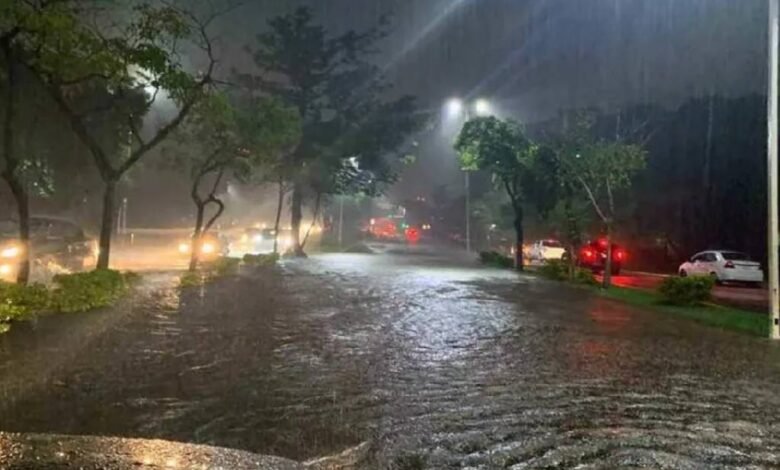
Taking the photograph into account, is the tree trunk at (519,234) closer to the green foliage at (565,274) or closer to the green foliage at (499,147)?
the green foliage at (499,147)

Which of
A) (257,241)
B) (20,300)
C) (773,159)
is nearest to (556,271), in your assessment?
(773,159)

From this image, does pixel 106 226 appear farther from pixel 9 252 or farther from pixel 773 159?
pixel 773 159

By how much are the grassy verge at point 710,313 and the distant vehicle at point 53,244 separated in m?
14.7

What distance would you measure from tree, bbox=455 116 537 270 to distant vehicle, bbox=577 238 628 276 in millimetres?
4372

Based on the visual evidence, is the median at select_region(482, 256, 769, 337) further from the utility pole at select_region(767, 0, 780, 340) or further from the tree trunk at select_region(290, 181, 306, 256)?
the tree trunk at select_region(290, 181, 306, 256)

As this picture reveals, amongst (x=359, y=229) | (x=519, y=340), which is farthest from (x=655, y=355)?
(x=359, y=229)

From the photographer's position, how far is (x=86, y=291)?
46.2ft

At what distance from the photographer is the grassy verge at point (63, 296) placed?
454 inches

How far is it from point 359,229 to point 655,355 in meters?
71.2

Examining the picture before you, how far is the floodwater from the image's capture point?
6273 mm

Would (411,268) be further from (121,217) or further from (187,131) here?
(121,217)

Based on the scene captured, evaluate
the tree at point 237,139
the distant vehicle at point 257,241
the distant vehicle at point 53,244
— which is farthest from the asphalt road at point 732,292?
the distant vehicle at point 257,241

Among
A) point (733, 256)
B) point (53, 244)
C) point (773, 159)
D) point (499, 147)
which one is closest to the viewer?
point (773, 159)

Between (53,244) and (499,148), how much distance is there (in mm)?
15510
